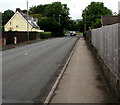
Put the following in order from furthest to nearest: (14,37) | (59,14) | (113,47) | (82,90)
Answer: (59,14), (14,37), (82,90), (113,47)

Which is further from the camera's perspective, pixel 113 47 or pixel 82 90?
pixel 82 90

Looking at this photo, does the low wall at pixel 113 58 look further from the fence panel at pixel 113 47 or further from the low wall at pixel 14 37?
the low wall at pixel 14 37

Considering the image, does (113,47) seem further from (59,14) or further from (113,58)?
(59,14)

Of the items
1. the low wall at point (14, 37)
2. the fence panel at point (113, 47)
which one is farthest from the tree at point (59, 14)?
the fence panel at point (113, 47)

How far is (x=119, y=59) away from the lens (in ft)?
23.0

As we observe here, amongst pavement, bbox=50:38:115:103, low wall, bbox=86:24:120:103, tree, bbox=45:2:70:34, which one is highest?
tree, bbox=45:2:70:34

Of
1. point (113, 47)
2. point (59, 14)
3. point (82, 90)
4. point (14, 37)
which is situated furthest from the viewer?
point (59, 14)

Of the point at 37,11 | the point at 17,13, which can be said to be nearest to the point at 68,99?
the point at 17,13

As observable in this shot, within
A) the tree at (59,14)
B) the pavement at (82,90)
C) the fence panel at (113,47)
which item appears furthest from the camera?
the tree at (59,14)

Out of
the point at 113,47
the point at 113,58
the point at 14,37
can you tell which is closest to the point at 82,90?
the point at 113,58

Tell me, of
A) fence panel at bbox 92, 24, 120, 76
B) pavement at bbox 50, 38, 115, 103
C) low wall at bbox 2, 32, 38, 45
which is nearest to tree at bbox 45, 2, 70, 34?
low wall at bbox 2, 32, 38, 45

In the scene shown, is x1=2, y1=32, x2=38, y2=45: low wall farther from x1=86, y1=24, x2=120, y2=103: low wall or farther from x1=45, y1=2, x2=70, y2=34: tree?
x1=45, y1=2, x2=70, y2=34: tree

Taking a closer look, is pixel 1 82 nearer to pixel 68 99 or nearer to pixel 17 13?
pixel 68 99

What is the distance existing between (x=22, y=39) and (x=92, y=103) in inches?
1699
